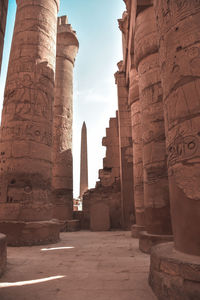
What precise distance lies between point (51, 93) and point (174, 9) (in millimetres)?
5138

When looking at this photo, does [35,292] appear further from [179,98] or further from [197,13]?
[197,13]

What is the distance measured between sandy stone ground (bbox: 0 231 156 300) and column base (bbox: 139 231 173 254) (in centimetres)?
17

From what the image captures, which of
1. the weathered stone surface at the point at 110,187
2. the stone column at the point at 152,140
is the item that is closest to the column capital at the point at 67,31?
the weathered stone surface at the point at 110,187

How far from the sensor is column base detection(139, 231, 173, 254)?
180 inches

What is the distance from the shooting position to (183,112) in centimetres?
268

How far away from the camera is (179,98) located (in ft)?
9.04

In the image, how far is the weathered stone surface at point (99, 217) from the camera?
1049 centimetres

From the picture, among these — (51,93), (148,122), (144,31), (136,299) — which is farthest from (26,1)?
(136,299)

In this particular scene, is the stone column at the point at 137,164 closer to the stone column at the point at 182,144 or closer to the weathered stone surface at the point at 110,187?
the weathered stone surface at the point at 110,187

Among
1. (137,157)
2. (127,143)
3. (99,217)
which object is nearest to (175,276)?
(137,157)

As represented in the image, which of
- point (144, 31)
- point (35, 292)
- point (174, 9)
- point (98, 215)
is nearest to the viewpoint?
point (35, 292)

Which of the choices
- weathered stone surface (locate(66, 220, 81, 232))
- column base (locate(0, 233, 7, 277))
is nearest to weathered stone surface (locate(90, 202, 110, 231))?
weathered stone surface (locate(66, 220, 81, 232))

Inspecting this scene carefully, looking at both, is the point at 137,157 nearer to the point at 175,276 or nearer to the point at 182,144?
the point at 182,144

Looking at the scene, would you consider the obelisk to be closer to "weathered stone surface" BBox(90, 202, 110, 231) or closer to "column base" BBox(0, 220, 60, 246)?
"weathered stone surface" BBox(90, 202, 110, 231)
